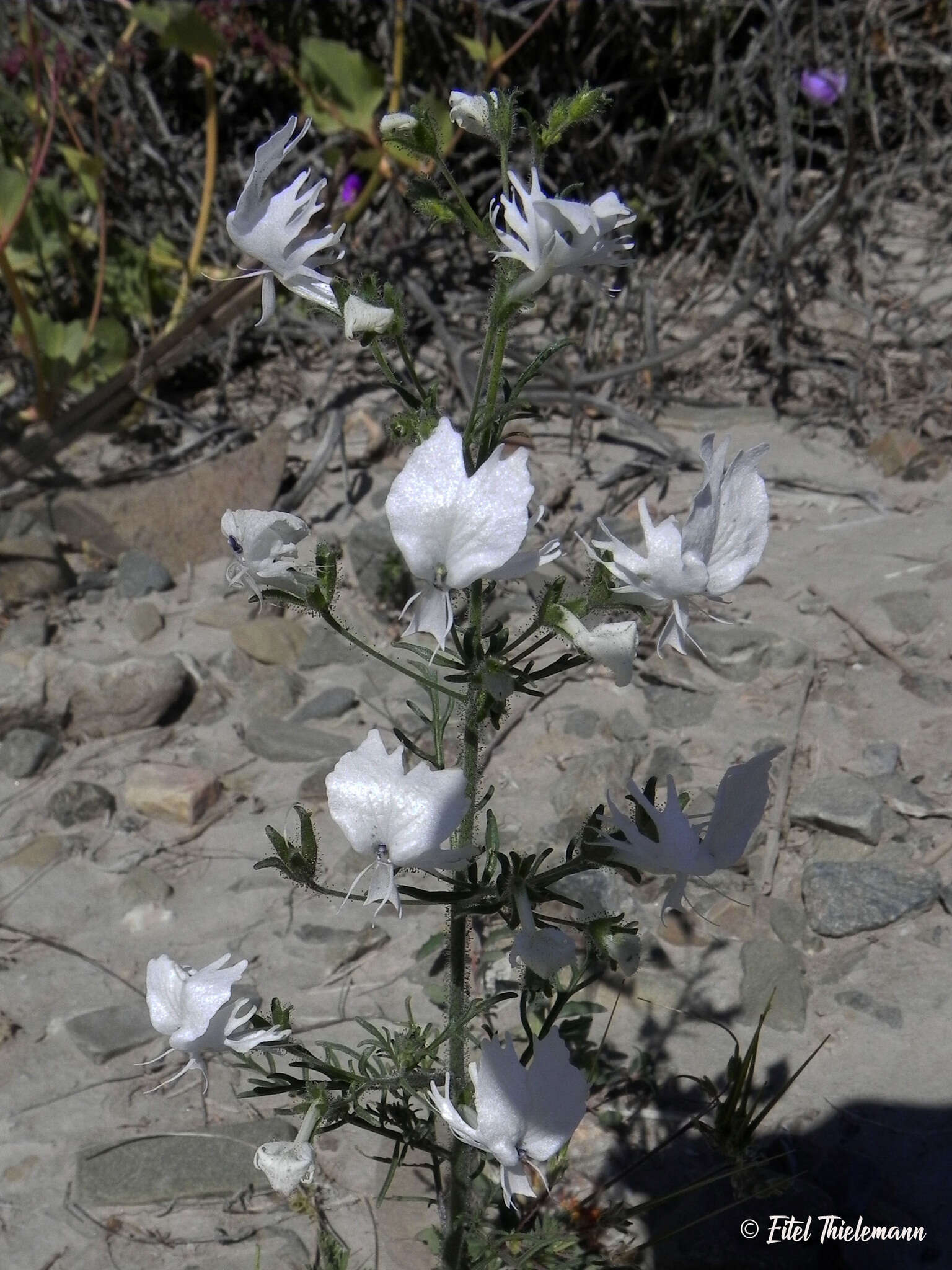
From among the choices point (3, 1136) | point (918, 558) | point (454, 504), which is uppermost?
point (454, 504)

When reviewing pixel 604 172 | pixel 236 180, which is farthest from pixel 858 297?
pixel 236 180

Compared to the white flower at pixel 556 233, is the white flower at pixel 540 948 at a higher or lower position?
lower

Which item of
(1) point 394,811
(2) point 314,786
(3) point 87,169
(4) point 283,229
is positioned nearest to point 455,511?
(1) point 394,811

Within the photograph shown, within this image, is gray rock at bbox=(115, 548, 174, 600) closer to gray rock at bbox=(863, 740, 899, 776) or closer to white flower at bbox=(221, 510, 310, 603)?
gray rock at bbox=(863, 740, 899, 776)

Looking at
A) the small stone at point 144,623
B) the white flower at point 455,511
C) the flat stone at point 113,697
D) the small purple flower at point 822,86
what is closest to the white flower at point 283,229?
the white flower at point 455,511

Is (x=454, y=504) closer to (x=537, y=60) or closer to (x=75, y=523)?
(x=75, y=523)

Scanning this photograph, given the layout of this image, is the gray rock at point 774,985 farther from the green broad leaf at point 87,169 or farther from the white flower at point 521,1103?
the green broad leaf at point 87,169
